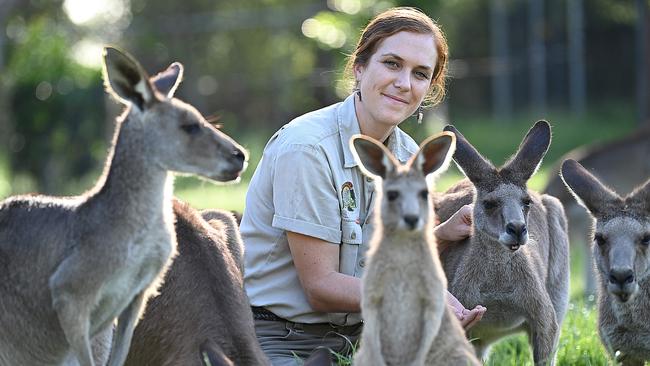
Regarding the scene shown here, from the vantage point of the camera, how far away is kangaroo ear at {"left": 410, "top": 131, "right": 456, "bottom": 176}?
4.16 m

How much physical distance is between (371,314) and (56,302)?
109cm

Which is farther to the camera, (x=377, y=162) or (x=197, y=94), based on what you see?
(x=197, y=94)

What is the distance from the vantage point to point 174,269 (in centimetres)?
498

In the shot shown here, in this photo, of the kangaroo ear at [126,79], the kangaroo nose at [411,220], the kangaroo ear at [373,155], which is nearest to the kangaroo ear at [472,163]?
the kangaroo ear at [373,155]

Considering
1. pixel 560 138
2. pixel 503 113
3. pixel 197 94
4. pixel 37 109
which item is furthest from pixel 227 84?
pixel 37 109

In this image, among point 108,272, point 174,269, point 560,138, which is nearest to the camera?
point 108,272

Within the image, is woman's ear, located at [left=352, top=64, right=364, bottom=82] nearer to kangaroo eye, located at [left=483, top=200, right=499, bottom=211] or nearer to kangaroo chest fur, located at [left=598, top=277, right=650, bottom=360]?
kangaroo eye, located at [left=483, top=200, right=499, bottom=211]

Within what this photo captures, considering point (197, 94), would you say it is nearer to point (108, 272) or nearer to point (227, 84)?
point (227, 84)

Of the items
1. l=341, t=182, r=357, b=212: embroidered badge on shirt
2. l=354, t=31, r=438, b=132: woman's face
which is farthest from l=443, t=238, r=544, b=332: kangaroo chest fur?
l=354, t=31, r=438, b=132: woman's face

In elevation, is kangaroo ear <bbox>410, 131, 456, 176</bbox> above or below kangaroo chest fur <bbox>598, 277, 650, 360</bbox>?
above

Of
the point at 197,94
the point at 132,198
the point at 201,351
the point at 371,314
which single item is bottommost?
the point at 197,94

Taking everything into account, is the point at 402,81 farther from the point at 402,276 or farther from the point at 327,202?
the point at 402,276

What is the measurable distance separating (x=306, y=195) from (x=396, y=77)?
0.69 meters

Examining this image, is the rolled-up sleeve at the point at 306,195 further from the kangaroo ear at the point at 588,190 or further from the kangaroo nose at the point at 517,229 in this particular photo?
the kangaroo ear at the point at 588,190
